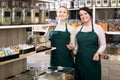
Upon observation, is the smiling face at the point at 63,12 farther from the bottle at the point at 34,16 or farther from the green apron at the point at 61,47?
the bottle at the point at 34,16

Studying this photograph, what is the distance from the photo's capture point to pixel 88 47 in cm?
319

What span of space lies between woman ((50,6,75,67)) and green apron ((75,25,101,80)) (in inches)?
5.3

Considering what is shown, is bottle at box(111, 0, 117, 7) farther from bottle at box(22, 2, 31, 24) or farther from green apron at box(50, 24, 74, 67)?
bottle at box(22, 2, 31, 24)

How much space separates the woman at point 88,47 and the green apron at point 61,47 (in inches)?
5.9

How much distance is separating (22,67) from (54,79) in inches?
24.4

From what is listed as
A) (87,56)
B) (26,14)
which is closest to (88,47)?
(87,56)

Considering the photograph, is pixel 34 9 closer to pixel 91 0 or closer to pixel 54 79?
pixel 54 79

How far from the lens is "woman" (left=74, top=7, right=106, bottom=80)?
10.4 ft

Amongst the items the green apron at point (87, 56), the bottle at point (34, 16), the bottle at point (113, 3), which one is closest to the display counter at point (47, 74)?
the green apron at point (87, 56)

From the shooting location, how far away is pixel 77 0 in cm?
454

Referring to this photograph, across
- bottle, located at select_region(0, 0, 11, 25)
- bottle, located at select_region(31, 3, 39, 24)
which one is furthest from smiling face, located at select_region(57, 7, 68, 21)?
bottle, located at select_region(0, 0, 11, 25)

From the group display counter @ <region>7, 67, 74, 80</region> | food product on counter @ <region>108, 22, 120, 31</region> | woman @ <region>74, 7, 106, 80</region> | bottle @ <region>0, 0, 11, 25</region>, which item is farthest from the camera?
food product on counter @ <region>108, 22, 120, 31</region>

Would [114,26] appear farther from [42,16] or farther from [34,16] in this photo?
[34,16]

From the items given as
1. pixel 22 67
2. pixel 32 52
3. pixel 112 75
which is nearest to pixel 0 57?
pixel 32 52
